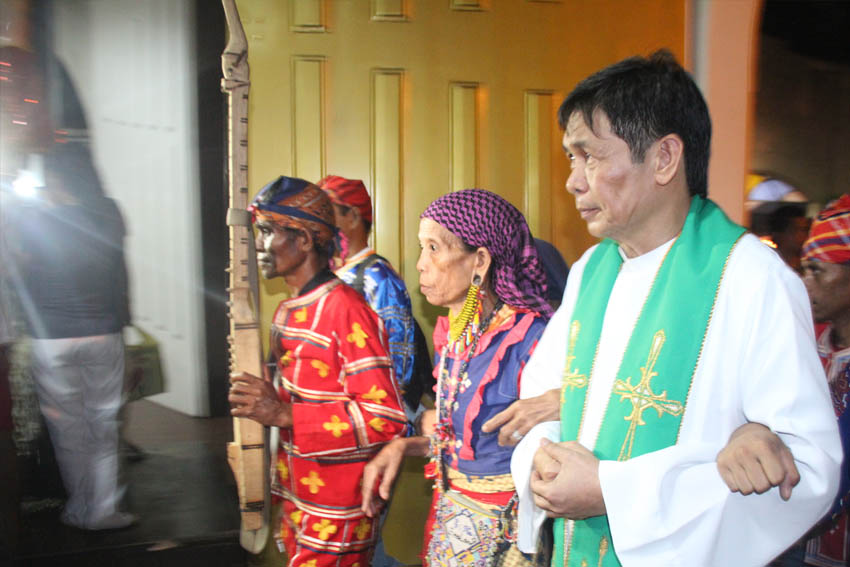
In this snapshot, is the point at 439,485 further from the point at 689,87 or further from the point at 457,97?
the point at 457,97

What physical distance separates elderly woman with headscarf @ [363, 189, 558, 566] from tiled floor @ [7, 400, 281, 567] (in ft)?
2.67

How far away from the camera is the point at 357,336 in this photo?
1.77m

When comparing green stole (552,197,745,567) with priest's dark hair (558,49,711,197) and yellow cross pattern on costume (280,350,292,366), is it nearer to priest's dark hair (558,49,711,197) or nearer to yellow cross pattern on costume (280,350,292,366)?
priest's dark hair (558,49,711,197)

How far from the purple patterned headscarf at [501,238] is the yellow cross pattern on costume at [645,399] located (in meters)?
0.61

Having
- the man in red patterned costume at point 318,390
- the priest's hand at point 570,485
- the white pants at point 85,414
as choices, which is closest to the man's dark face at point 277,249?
the man in red patterned costume at point 318,390

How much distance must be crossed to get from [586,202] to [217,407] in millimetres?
1586

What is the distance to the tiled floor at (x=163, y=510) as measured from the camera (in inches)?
83.8

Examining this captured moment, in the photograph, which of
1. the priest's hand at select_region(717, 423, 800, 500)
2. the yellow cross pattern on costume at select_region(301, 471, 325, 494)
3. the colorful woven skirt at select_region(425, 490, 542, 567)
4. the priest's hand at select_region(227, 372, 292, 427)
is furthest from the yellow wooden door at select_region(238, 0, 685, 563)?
the priest's hand at select_region(717, 423, 800, 500)

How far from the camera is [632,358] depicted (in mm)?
1137

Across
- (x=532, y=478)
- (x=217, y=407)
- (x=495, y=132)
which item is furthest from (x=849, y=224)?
(x=217, y=407)

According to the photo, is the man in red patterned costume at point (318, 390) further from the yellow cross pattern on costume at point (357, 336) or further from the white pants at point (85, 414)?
the white pants at point (85, 414)

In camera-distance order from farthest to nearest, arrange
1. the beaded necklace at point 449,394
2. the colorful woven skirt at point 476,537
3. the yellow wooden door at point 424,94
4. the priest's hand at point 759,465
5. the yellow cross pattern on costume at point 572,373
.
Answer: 1. the yellow wooden door at point 424,94
2. the beaded necklace at point 449,394
3. the colorful woven skirt at point 476,537
4. the yellow cross pattern on costume at point 572,373
5. the priest's hand at point 759,465

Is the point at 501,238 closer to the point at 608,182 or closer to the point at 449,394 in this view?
the point at 449,394

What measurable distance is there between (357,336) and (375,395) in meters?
0.17
